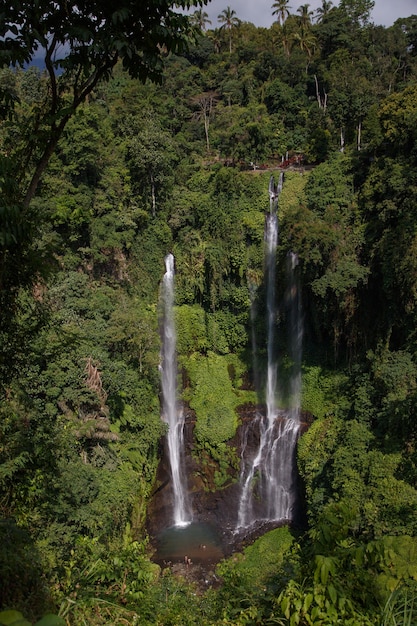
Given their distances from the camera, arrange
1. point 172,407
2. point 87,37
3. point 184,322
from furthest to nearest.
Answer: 1. point 184,322
2. point 172,407
3. point 87,37

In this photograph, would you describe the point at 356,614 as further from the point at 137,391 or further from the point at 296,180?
the point at 296,180

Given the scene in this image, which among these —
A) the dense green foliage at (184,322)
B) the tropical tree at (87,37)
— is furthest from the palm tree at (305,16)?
the tropical tree at (87,37)

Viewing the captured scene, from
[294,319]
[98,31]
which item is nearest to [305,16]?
[294,319]

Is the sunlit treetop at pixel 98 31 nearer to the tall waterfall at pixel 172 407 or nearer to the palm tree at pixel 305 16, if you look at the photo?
the tall waterfall at pixel 172 407

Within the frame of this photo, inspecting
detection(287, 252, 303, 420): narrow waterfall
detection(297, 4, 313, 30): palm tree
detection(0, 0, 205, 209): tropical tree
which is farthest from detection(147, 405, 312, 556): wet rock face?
detection(297, 4, 313, 30): palm tree

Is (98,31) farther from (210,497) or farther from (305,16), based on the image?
(305,16)

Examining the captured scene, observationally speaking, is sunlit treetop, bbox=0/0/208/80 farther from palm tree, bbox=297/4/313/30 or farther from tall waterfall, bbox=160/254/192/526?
palm tree, bbox=297/4/313/30
